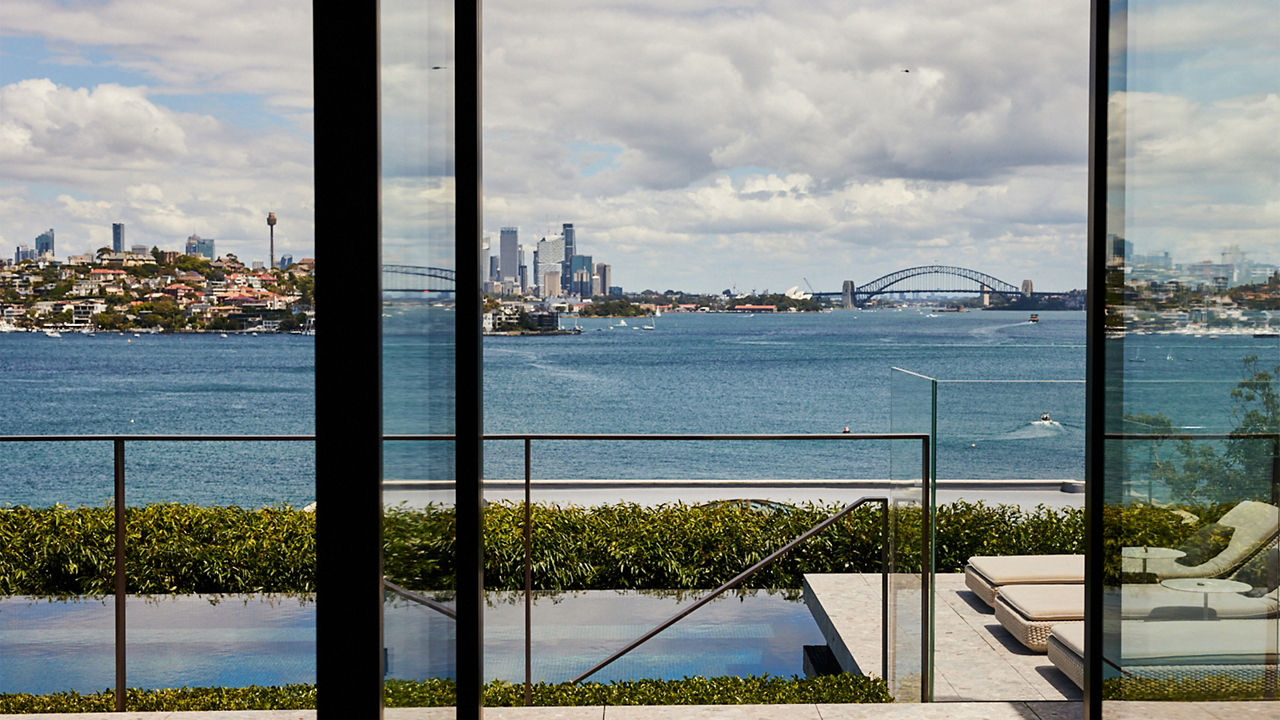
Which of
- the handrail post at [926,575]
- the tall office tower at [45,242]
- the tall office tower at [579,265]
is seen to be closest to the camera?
the handrail post at [926,575]

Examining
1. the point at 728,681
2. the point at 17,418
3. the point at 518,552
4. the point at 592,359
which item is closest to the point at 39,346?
the point at 17,418

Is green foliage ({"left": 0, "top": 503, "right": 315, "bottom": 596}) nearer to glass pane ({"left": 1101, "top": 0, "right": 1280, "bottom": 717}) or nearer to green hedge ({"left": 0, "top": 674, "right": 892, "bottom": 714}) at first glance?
green hedge ({"left": 0, "top": 674, "right": 892, "bottom": 714})

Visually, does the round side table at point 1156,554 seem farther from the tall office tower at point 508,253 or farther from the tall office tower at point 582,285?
the tall office tower at point 582,285

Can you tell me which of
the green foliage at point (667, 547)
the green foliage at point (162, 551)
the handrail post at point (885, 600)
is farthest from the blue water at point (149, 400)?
the handrail post at point (885, 600)

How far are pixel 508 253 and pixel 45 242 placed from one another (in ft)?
46.7

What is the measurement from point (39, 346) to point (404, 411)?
1442 inches

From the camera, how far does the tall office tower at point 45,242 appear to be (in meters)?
28.0

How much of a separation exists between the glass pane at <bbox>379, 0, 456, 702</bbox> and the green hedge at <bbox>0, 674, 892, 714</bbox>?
2320 millimetres

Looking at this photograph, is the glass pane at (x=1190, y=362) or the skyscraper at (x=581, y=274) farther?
the skyscraper at (x=581, y=274)

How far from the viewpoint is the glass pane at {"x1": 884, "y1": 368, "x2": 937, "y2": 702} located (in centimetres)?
310

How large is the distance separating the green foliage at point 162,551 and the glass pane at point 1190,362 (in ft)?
16.5

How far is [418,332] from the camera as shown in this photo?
114 cm

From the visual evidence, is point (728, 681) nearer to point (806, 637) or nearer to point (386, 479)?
point (806, 637)

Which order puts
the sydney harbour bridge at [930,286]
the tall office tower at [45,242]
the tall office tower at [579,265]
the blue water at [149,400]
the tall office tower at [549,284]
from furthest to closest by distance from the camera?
the tall office tower at [579,265] < the sydney harbour bridge at [930,286] < the tall office tower at [549,284] < the tall office tower at [45,242] < the blue water at [149,400]
